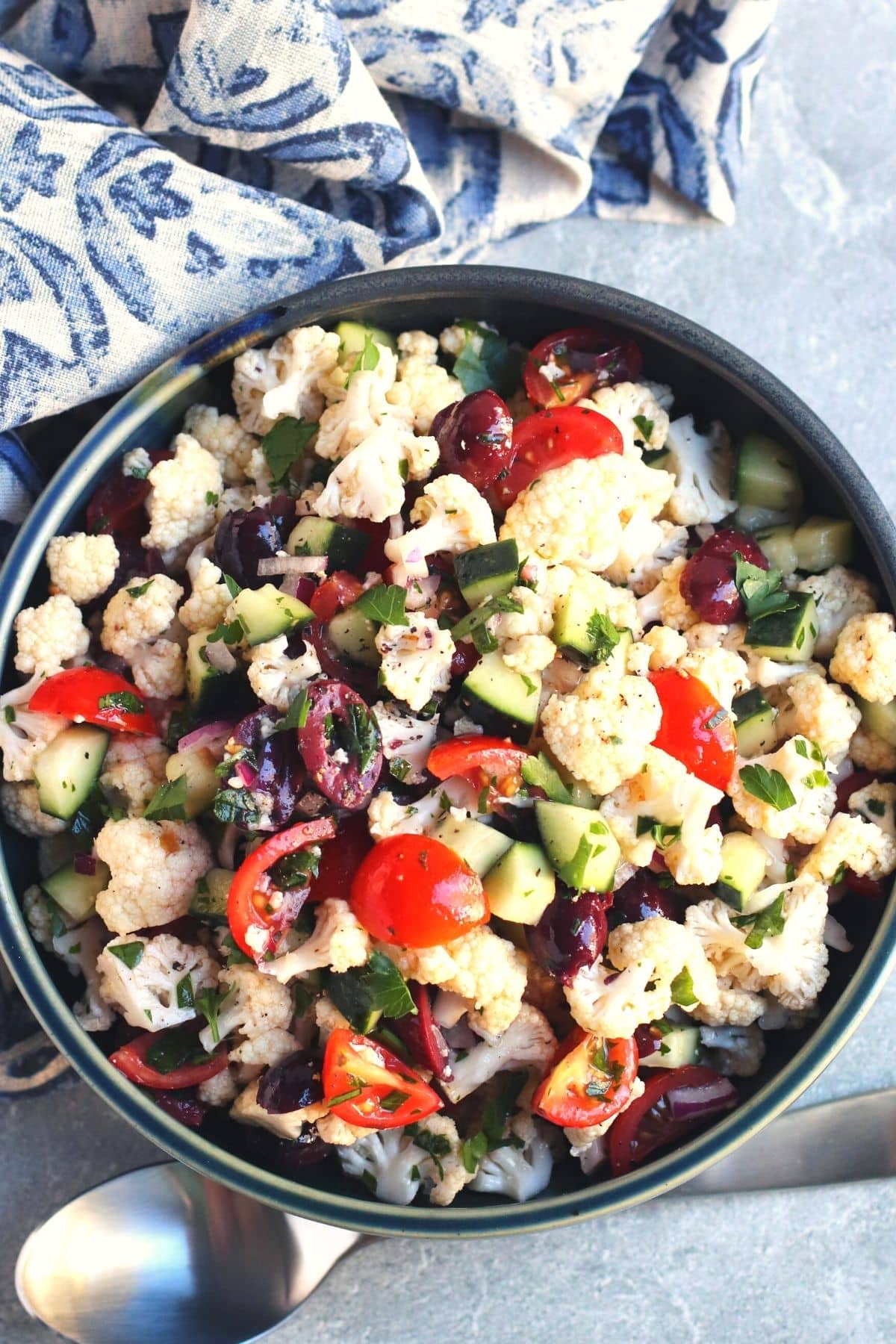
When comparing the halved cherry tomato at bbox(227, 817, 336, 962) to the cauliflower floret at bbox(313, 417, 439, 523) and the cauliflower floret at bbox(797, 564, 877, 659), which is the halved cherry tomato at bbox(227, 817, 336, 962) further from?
the cauliflower floret at bbox(797, 564, 877, 659)

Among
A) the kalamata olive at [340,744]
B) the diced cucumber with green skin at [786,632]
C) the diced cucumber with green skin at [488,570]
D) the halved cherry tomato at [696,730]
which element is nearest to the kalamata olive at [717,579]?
the diced cucumber with green skin at [786,632]

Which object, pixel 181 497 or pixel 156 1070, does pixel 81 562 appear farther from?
pixel 156 1070

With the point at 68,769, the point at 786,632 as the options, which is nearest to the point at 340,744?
the point at 68,769

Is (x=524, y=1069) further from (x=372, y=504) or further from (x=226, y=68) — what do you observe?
(x=226, y=68)

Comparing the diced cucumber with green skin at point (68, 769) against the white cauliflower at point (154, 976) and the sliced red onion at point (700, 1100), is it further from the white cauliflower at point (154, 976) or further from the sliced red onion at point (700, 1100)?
the sliced red onion at point (700, 1100)

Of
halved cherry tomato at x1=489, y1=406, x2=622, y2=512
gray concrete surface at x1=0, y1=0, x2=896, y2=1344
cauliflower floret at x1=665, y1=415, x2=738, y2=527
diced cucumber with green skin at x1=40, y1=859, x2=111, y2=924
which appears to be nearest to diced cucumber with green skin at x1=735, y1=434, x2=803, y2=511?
cauliflower floret at x1=665, y1=415, x2=738, y2=527
